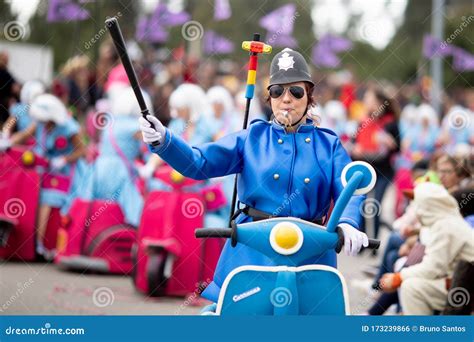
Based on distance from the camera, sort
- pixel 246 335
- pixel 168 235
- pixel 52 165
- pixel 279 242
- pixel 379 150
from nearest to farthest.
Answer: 1. pixel 279 242
2. pixel 246 335
3. pixel 168 235
4. pixel 52 165
5. pixel 379 150

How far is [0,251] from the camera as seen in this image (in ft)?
32.9

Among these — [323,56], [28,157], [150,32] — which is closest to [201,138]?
[28,157]

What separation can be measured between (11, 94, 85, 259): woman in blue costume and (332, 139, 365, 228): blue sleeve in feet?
18.6

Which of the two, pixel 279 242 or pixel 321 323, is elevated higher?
pixel 279 242

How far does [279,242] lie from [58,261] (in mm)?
5891

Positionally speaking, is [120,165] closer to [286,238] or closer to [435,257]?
[435,257]

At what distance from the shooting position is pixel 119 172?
32.5 ft

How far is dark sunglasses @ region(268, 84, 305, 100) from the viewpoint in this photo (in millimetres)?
5031

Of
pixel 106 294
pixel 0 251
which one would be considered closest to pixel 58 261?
pixel 0 251

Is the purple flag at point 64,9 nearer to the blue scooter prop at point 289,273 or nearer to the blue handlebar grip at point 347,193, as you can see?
the blue scooter prop at point 289,273

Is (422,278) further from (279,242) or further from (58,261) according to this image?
(58,261)

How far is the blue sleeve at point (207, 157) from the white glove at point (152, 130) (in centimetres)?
12

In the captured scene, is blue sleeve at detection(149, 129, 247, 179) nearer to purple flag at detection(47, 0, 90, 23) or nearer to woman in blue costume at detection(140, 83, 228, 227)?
woman in blue costume at detection(140, 83, 228, 227)

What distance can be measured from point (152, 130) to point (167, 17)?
50.8 feet
